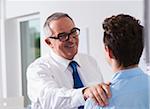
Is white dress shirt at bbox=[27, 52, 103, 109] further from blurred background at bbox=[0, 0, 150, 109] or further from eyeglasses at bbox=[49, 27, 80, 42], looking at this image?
blurred background at bbox=[0, 0, 150, 109]

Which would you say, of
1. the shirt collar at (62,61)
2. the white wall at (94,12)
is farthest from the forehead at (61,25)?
the white wall at (94,12)

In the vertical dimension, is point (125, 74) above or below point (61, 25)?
below

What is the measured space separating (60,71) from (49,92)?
0.27 meters

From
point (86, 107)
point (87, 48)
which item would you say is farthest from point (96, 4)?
point (86, 107)

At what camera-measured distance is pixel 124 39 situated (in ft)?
3.54

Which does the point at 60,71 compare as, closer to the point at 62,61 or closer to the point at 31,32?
the point at 62,61

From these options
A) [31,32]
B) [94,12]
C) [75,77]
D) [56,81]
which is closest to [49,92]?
[56,81]

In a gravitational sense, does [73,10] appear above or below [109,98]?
above

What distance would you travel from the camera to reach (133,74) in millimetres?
1097

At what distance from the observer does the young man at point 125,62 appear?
106 cm

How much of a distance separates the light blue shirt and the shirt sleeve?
0.16m

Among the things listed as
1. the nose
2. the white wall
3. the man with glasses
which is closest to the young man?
the man with glasses

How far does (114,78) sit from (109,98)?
7 cm

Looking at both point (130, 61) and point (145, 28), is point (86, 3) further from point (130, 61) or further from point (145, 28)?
point (145, 28)
